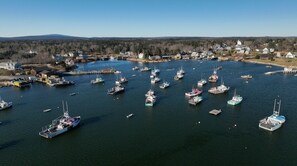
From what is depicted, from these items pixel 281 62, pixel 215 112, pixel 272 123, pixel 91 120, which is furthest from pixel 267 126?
pixel 281 62

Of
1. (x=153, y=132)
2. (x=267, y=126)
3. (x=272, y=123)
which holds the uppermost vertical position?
(x=272, y=123)

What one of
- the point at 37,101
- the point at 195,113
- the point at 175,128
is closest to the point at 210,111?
the point at 195,113

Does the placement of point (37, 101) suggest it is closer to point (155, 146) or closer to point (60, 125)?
point (60, 125)

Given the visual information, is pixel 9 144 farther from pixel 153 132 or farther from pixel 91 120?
pixel 153 132

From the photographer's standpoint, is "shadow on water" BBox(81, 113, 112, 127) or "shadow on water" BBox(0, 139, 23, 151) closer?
"shadow on water" BBox(0, 139, 23, 151)

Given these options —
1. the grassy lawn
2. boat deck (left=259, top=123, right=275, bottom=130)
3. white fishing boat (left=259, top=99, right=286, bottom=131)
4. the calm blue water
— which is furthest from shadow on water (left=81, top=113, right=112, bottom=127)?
the grassy lawn

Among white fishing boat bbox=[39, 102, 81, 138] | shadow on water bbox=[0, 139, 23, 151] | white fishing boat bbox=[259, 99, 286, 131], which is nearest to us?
shadow on water bbox=[0, 139, 23, 151]

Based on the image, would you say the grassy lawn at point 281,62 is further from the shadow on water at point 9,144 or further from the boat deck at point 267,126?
the shadow on water at point 9,144

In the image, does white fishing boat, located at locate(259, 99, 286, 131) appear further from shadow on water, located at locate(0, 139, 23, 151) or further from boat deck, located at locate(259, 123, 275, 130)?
shadow on water, located at locate(0, 139, 23, 151)

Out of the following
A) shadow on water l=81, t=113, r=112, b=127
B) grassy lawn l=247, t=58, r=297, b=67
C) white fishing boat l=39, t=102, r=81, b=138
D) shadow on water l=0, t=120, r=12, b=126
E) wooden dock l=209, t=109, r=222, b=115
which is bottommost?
shadow on water l=0, t=120, r=12, b=126
